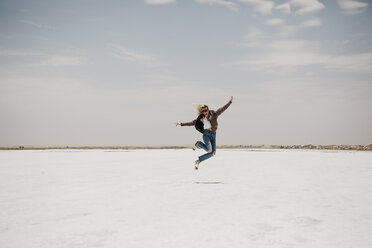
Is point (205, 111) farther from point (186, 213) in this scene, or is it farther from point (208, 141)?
point (186, 213)

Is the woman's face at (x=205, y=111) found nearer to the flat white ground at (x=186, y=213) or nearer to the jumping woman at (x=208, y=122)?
the jumping woman at (x=208, y=122)

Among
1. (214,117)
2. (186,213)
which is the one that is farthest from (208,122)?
(186,213)

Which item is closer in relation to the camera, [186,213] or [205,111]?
[186,213]

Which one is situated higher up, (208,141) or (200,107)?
(200,107)

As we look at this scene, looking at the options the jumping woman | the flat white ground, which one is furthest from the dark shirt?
the flat white ground

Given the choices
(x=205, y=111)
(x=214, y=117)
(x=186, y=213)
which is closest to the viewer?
(x=186, y=213)

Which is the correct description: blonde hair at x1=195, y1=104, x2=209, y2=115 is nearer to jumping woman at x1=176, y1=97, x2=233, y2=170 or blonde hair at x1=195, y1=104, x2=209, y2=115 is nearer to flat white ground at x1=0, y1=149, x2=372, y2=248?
jumping woman at x1=176, y1=97, x2=233, y2=170

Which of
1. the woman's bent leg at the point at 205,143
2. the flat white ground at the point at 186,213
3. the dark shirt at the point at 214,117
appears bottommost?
the flat white ground at the point at 186,213

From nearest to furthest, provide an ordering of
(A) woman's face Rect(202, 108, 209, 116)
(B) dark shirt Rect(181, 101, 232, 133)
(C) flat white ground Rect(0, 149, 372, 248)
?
(C) flat white ground Rect(0, 149, 372, 248), (A) woman's face Rect(202, 108, 209, 116), (B) dark shirt Rect(181, 101, 232, 133)

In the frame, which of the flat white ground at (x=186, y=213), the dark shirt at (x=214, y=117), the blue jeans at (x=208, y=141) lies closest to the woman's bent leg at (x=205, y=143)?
the blue jeans at (x=208, y=141)

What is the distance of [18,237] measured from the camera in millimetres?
4262

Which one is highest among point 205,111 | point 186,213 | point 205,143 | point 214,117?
point 205,111

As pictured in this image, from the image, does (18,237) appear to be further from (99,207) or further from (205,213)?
(205,213)

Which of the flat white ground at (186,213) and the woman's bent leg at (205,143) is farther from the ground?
the woman's bent leg at (205,143)
